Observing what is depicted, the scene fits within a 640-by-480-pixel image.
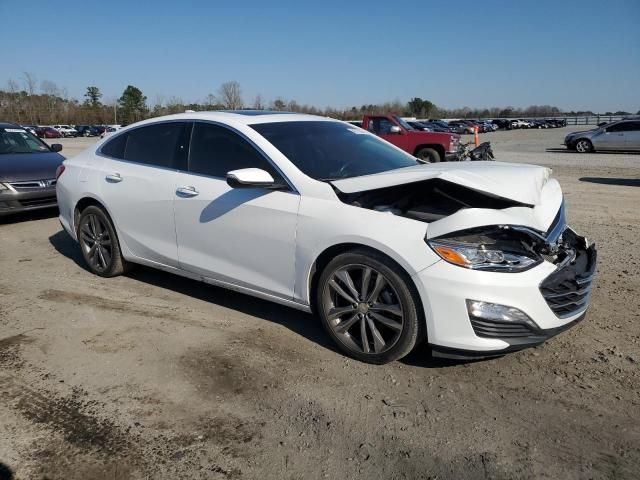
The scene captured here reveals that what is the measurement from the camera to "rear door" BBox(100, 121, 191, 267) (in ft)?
14.6

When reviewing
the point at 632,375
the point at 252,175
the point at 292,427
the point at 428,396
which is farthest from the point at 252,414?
the point at 632,375

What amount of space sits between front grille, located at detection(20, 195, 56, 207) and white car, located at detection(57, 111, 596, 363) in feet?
12.0

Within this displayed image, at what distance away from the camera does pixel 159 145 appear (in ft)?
15.4

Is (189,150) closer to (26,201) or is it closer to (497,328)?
(497,328)

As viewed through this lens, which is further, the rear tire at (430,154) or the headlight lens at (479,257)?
the rear tire at (430,154)

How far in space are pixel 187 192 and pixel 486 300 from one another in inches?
98.2

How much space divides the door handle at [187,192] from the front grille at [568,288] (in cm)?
264

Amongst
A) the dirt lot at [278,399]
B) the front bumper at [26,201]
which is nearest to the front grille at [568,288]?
the dirt lot at [278,399]

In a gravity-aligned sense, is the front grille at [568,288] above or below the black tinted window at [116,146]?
below

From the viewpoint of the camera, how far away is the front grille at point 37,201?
25.8 ft

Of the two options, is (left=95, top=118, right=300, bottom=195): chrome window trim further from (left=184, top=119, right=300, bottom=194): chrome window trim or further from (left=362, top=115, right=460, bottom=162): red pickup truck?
(left=362, top=115, right=460, bottom=162): red pickup truck

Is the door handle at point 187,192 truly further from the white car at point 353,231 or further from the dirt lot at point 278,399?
the dirt lot at point 278,399

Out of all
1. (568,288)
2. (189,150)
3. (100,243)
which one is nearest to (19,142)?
(100,243)

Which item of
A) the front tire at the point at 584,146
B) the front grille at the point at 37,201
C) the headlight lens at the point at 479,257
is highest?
the headlight lens at the point at 479,257
